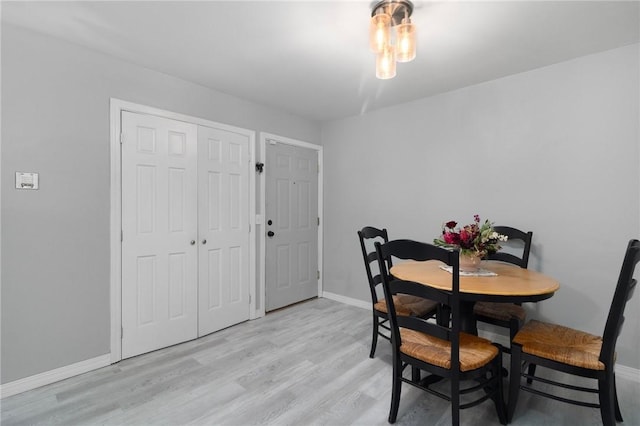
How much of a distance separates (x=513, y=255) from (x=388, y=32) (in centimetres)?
211

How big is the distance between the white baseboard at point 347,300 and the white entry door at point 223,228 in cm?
123

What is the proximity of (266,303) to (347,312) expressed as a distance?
96 centimetres

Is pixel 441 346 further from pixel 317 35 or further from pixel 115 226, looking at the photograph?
pixel 115 226

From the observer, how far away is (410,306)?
2471mm

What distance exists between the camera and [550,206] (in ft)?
8.54

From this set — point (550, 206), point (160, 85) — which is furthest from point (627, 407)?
point (160, 85)

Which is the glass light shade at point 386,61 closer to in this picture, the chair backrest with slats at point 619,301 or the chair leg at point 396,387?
the chair backrest with slats at point 619,301

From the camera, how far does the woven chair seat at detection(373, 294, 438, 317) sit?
2395 millimetres

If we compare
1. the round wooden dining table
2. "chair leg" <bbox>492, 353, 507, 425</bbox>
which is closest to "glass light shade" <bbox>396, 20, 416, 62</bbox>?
the round wooden dining table

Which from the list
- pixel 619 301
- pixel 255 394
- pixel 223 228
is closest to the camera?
pixel 619 301

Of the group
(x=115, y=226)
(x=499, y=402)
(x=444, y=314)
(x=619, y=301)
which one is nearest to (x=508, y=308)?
(x=444, y=314)

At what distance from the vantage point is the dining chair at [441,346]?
158 cm

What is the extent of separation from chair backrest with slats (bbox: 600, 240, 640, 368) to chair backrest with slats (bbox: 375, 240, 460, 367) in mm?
731

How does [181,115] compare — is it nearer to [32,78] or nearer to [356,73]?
[32,78]
